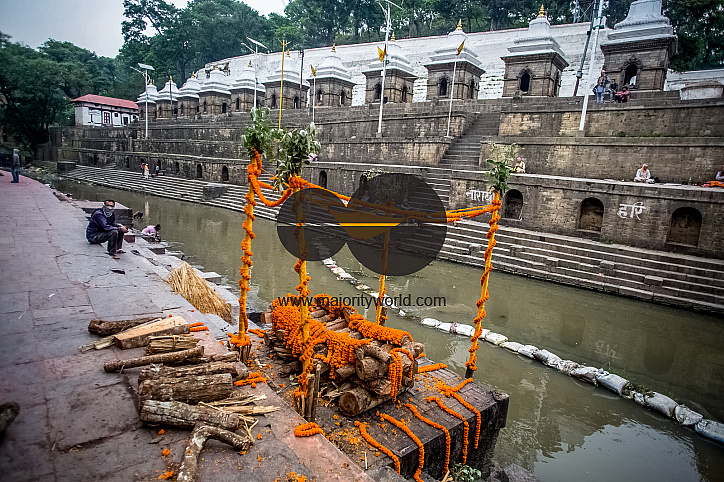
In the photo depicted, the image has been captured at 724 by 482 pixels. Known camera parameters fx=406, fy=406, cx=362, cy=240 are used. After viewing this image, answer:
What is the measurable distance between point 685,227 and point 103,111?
160 ft

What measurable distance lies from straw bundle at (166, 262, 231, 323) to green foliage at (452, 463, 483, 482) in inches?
152

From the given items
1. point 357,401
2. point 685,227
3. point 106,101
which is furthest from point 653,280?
point 106,101

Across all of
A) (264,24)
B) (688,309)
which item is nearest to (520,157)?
(688,309)

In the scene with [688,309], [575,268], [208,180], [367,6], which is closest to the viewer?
[688,309]

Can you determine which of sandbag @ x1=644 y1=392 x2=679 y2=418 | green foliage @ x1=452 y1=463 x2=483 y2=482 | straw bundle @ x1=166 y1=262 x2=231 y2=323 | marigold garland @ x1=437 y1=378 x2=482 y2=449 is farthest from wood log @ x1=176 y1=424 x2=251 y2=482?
sandbag @ x1=644 y1=392 x2=679 y2=418

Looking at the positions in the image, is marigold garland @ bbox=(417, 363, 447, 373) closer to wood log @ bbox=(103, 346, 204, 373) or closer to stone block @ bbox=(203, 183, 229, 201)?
wood log @ bbox=(103, 346, 204, 373)

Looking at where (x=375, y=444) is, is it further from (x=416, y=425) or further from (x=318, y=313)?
(x=318, y=313)

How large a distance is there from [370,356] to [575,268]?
840cm

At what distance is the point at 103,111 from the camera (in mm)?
41938

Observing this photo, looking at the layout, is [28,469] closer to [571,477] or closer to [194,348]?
[194,348]

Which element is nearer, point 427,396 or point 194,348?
point 194,348

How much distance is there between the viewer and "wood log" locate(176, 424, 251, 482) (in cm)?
241

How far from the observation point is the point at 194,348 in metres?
3.56

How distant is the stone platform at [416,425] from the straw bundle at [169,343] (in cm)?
86
